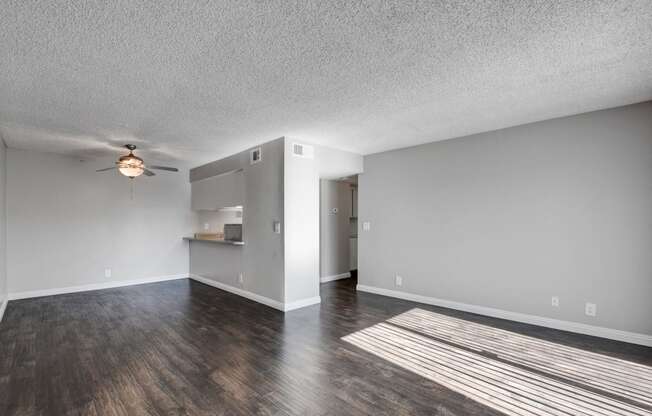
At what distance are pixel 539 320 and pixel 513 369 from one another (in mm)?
1470

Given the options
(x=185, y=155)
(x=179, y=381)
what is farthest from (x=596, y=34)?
(x=185, y=155)

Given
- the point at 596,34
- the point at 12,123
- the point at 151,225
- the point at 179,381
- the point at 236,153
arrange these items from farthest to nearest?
the point at 151,225, the point at 236,153, the point at 12,123, the point at 179,381, the point at 596,34

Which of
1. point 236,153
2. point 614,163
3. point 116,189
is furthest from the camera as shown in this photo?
point 116,189

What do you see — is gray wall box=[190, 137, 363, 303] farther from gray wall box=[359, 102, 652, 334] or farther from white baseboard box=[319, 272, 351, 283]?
white baseboard box=[319, 272, 351, 283]

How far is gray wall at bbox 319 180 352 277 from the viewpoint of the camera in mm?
6559

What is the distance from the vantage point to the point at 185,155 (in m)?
5.66

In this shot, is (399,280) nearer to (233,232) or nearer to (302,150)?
(302,150)

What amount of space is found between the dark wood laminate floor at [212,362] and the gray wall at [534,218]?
1.47 ft

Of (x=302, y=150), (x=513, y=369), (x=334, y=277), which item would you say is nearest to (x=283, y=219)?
(x=302, y=150)

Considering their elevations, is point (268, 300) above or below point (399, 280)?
below

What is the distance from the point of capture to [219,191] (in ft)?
19.9

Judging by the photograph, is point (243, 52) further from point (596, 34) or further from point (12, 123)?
point (12, 123)

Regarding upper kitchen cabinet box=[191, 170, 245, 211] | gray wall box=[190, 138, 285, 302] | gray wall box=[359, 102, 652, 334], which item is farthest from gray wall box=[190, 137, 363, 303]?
gray wall box=[359, 102, 652, 334]

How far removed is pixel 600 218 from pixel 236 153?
515 cm
